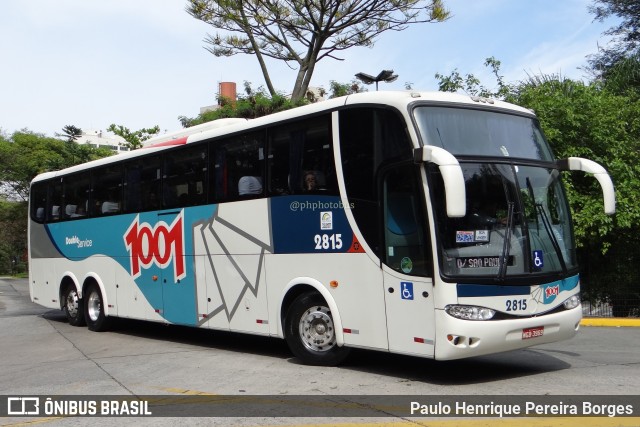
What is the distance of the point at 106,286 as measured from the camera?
14.5m

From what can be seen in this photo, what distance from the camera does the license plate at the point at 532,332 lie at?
26.1 feet

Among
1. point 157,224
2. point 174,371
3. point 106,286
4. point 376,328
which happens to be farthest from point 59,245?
point 376,328

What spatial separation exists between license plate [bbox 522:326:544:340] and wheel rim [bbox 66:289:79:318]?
10771mm

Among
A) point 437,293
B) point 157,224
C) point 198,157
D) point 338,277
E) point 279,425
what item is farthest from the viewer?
point 157,224

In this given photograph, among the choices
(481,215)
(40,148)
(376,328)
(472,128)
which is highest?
(40,148)

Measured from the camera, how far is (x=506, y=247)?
789cm

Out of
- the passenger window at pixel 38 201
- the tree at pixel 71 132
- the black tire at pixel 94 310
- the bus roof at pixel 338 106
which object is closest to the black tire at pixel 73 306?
the black tire at pixel 94 310

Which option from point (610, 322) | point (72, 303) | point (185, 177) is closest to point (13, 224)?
point (72, 303)

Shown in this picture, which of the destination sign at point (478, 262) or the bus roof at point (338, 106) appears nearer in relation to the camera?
the destination sign at point (478, 262)

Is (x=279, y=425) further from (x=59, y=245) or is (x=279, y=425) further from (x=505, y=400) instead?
(x=59, y=245)

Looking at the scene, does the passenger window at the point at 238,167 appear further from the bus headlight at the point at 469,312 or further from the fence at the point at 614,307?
the fence at the point at 614,307

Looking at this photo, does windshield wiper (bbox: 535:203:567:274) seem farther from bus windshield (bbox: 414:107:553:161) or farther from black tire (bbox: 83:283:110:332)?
black tire (bbox: 83:283:110:332)

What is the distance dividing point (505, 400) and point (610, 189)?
125 inches

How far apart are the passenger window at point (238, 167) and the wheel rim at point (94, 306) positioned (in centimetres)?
533
